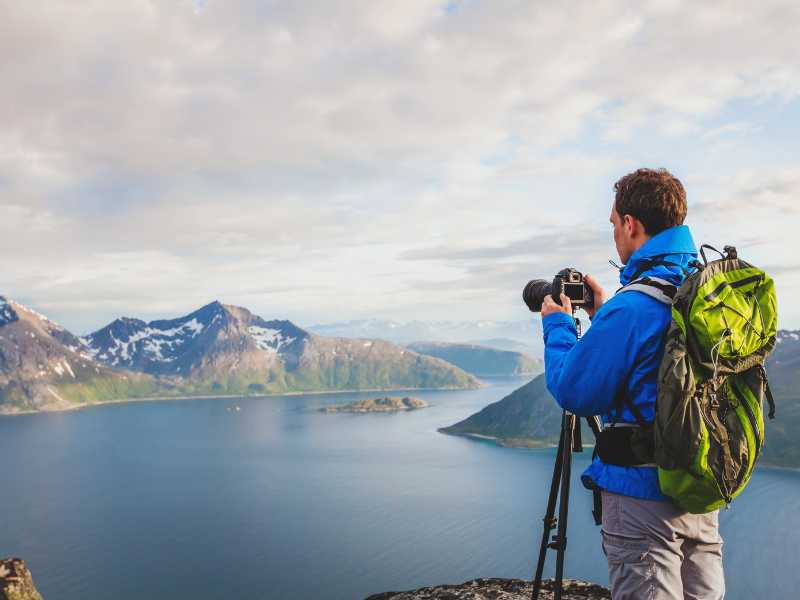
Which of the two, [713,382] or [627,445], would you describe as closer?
[713,382]

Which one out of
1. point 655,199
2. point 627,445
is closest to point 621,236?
point 655,199

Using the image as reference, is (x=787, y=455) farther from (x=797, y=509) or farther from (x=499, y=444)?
(x=499, y=444)

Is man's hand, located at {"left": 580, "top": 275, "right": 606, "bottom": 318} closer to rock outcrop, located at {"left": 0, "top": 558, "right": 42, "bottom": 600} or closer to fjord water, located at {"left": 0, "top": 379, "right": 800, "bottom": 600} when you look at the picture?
rock outcrop, located at {"left": 0, "top": 558, "right": 42, "bottom": 600}

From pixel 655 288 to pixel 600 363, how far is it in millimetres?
583

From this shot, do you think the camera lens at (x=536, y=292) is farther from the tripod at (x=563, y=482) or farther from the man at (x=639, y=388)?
the man at (x=639, y=388)

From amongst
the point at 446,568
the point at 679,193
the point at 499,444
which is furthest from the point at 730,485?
the point at 499,444

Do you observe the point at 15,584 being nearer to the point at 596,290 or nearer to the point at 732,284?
the point at 596,290

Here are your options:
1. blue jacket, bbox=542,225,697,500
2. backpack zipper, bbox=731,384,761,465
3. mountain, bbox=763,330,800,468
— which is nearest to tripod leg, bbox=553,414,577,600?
blue jacket, bbox=542,225,697,500

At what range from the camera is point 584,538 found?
271 feet

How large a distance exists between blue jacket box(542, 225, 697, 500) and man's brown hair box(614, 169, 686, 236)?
3.5 inches

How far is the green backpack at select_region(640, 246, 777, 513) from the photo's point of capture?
3.35m

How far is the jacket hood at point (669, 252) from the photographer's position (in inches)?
149

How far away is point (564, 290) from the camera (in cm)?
448

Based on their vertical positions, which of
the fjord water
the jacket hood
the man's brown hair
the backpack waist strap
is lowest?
the fjord water
